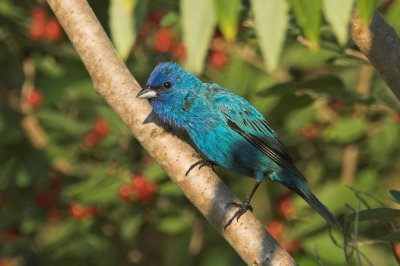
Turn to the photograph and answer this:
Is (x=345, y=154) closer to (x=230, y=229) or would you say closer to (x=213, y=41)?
(x=213, y=41)

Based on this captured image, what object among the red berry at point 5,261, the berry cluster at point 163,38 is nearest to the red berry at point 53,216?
the red berry at point 5,261

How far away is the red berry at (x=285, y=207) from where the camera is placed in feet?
19.0

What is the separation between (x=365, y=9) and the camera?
208 cm

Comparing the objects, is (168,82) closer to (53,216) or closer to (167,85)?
(167,85)

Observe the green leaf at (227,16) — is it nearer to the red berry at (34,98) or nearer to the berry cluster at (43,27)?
the berry cluster at (43,27)

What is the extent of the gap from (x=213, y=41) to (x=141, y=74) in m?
0.56

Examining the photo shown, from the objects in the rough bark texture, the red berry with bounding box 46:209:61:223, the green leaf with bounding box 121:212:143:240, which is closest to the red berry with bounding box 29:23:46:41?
the red berry with bounding box 46:209:61:223

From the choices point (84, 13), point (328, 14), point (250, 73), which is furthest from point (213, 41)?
point (328, 14)

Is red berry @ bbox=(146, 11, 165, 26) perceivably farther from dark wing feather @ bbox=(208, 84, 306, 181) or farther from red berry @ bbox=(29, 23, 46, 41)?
dark wing feather @ bbox=(208, 84, 306, 181)

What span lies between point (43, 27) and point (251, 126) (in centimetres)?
184

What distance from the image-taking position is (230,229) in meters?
3.17

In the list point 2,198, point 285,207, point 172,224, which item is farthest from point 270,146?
point 2,198

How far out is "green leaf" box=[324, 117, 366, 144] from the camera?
19.1 ft

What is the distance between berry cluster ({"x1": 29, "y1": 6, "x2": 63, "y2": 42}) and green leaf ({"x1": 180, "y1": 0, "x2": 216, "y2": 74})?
419 centimetres
